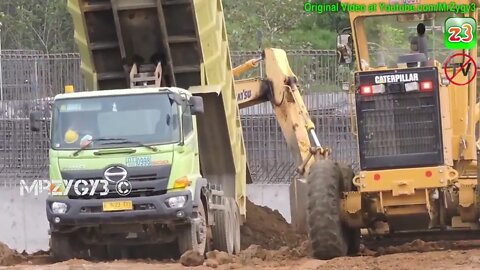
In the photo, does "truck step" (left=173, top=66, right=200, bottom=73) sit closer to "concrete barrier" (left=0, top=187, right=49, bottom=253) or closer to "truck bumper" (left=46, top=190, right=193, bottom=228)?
"truck bumper" (left=46, top=190, right=193, bottom=228)

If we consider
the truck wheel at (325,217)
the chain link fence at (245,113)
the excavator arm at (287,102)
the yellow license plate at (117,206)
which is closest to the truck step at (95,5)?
the excavator arm at (287,102)

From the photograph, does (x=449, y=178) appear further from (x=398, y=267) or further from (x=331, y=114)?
(x=331, y=114)

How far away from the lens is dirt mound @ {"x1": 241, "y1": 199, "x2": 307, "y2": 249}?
58.8ft

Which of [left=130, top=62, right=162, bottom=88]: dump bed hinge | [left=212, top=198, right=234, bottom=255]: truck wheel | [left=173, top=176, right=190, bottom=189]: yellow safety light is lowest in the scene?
[left=212, top=198, right=234, bottom=255]: truck wheel

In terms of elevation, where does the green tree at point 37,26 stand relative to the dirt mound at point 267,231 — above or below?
above

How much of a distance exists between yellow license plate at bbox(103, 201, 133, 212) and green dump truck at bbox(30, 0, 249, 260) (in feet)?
0.04

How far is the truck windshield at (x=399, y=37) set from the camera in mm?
13445

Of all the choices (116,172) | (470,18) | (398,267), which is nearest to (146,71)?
(116,172)

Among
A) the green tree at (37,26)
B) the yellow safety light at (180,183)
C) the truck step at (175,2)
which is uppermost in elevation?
the green tree at (37,26)

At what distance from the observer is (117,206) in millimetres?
13562

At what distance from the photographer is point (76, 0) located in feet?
49.5

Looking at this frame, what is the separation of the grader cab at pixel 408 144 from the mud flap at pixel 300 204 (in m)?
0.52

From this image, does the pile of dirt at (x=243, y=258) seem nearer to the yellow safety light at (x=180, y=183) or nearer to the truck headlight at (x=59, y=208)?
the yellow safety light at (x=180, y=183)

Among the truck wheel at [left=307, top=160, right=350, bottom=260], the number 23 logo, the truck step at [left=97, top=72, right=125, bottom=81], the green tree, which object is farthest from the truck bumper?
the green tree
